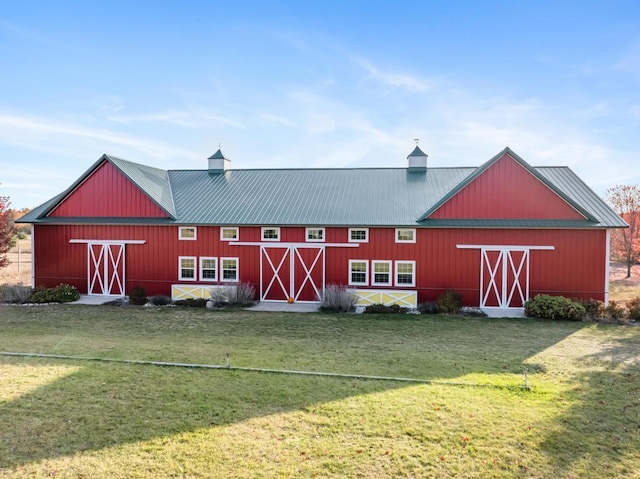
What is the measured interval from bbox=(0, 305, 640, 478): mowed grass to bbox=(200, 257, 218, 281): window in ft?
24.1

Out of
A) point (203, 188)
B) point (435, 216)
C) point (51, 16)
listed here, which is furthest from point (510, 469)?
point (203, 188)

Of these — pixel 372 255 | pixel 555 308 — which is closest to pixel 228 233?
pixel 372 255

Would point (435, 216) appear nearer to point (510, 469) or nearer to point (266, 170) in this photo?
point (266, 170)

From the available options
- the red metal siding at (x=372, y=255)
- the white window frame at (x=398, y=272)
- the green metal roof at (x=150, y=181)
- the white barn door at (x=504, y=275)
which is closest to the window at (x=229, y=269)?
the red metal siding at (x=372, y=255)

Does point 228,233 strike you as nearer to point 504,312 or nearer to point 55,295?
point 55,295

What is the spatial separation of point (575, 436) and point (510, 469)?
1729mm

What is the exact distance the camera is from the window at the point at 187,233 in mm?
21234

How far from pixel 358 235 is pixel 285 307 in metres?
4.71

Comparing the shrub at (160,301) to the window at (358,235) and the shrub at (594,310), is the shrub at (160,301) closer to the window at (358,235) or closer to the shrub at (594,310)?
the window at (358,235)

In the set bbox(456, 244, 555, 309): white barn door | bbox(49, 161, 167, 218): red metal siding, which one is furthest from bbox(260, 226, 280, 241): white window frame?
bbox(456, 244, 555, 309): white barn door

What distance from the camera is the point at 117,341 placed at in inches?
512

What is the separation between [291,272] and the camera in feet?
67.3

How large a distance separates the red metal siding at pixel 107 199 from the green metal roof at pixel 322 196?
0.34 metres

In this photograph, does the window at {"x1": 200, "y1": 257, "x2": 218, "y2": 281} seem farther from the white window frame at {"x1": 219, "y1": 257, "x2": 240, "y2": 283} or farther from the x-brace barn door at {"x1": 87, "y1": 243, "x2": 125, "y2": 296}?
the x-brace barn door at {"x1": 87, "y1": 243, "x2": 125, "y2": 296}
